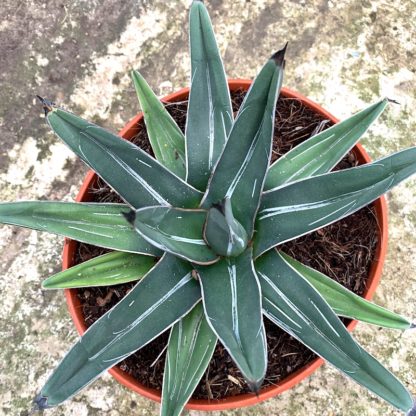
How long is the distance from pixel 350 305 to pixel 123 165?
0.43 meters

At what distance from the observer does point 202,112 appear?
2.54 feet

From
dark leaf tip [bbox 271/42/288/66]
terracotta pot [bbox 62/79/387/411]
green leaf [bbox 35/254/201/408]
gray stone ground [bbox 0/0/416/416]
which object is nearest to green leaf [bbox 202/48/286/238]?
dark leaf tip [bbox 271/42/288/66]

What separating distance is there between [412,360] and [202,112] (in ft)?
2.75

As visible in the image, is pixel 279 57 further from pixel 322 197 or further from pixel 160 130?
pixel 160 130

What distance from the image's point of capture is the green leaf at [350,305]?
788 millimetres

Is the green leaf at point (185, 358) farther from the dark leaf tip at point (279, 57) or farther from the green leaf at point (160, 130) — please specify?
the dark leaf tip at point (279, 57)

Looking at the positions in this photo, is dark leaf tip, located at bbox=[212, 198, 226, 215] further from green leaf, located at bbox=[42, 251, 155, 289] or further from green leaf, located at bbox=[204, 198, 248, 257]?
green leaf, located at bbox=[42, 251, 155, 289]

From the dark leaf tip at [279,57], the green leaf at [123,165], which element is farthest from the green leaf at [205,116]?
the dark leaf tip at [279,57]

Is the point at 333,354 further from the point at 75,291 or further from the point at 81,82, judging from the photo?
the point at 81,82

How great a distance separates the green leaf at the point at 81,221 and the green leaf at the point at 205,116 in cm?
13

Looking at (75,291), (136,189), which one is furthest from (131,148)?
(75,291)

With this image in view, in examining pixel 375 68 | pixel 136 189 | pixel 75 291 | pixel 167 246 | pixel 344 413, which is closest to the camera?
pixel 167 246

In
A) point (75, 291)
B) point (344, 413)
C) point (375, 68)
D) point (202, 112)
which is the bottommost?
point (344, 413)

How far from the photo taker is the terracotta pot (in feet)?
2.95
